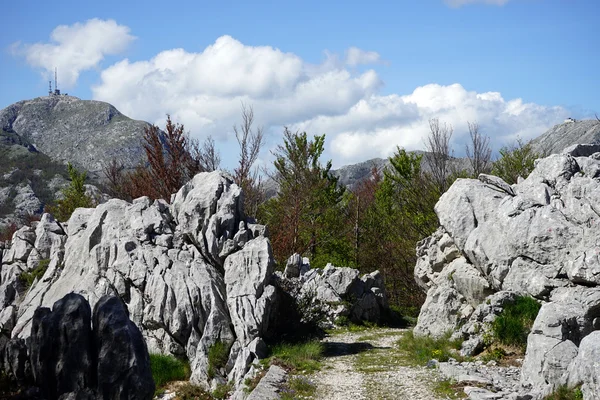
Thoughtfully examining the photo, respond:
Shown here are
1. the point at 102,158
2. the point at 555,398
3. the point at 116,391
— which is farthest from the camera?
the point at 102,158

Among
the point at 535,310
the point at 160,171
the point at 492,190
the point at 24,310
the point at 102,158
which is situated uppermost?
the point at 102,158

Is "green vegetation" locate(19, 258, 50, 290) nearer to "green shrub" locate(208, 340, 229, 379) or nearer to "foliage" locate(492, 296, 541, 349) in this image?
"green shrub" locate(208, 340, 229, 379)

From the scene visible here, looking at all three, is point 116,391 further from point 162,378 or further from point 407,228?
point 407,228

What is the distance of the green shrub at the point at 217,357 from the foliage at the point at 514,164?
78.7ft

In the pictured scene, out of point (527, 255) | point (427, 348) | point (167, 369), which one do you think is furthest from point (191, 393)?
point (527, 255)

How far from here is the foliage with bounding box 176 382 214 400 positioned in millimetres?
14766

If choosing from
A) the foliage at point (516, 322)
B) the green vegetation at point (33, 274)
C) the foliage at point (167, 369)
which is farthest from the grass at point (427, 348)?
the green vegetation at point (33, 274)

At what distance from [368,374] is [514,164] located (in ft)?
83.4

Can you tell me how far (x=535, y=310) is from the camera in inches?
637

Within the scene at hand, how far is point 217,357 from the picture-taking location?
15992 millimetres

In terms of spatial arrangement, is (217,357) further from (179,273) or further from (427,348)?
(427,348)

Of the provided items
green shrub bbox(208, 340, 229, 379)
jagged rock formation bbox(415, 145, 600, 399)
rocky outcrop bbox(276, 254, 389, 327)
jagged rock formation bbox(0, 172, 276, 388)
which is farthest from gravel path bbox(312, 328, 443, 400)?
rocky outcrop bbox(276, 254, 389, 327)

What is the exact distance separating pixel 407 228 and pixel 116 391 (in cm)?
2557

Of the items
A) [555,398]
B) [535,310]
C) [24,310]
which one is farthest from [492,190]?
[24,310]
